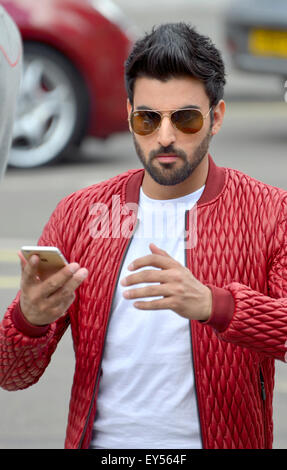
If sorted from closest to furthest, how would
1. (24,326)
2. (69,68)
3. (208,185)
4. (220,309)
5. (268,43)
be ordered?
1. (220,309)
2. (24,326)
3. (208,185)
4. (69,68)
5. (268,43)

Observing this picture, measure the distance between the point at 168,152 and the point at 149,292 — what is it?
0.42m

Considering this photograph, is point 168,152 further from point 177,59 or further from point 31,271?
point 31,271

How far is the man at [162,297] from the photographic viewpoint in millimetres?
2578

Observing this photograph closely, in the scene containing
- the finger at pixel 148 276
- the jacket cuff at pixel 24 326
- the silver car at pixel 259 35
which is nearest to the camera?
the finger at pixel 148 276

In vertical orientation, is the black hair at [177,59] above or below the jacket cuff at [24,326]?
above

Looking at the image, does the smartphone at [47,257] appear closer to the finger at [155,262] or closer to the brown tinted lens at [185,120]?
the finger at [155,262]

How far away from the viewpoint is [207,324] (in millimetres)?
2463

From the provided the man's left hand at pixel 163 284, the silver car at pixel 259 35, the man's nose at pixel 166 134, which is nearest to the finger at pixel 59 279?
the man's left hand at pixel 163 284

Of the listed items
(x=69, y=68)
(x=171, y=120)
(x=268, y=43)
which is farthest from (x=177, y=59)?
(x=268, y=43)

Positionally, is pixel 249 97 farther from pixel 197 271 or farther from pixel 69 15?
pixel 197 271

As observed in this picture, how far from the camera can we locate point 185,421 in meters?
2.59

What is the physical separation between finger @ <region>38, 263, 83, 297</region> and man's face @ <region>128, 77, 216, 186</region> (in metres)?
0.38

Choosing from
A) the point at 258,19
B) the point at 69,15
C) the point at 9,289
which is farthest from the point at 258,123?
the point at 9,289

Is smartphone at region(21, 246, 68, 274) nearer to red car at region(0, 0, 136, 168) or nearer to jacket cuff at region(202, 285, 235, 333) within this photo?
jacket cuff at region(202, 285, 235, 333)
